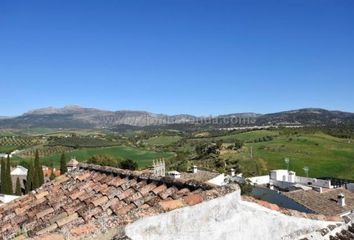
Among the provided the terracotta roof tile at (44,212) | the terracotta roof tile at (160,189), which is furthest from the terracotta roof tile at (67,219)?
the terracotta roof tile at (160,189)

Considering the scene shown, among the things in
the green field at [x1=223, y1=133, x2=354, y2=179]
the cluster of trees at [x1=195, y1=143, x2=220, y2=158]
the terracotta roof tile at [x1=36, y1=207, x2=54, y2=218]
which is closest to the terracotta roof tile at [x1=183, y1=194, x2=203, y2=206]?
the terracotta roof tile at [x1=36, y1=207, x2=54, y2=218]

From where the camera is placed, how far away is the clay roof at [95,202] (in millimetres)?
4637

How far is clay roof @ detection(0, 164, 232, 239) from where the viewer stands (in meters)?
4.64

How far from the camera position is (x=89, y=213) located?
5586 millimetres

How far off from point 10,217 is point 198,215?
3.67 metres

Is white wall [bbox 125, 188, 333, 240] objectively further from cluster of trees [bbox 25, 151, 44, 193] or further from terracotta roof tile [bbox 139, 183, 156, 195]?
cluster of trees [bbox 25, 151, 44, 193]

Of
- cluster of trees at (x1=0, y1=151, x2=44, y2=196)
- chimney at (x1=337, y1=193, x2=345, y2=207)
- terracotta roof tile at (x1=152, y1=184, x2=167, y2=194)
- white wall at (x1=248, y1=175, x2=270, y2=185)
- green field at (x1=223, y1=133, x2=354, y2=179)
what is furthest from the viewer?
green field at (x1=223, y1=133, x2=354, y2=179)

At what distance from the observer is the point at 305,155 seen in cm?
8281

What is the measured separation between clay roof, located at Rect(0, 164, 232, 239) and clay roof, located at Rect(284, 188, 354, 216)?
2699 centimetres

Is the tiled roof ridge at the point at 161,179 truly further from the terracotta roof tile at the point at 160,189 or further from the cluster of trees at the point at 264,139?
the cluster of trees at the point at 264,139

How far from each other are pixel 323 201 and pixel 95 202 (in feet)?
104

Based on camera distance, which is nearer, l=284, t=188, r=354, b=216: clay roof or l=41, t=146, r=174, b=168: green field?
l=284, t=188, r=354, b=216: clay roof

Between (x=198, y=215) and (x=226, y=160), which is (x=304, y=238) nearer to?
(x=198, y=215)

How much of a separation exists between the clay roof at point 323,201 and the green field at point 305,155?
118 feet
